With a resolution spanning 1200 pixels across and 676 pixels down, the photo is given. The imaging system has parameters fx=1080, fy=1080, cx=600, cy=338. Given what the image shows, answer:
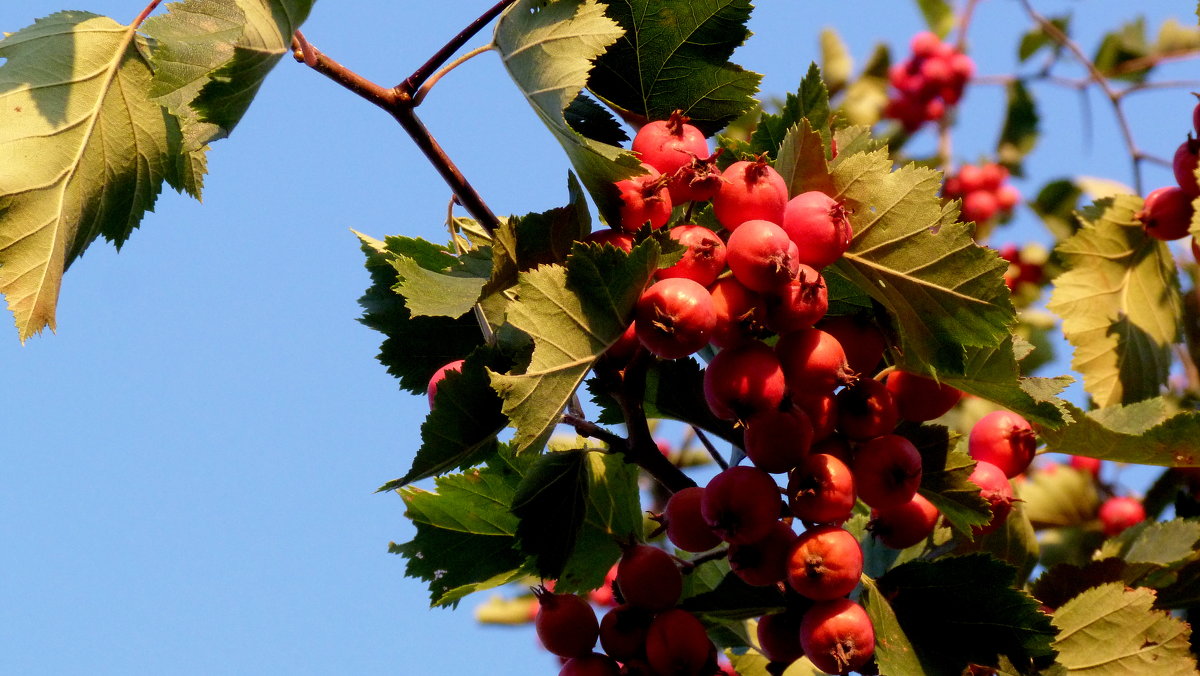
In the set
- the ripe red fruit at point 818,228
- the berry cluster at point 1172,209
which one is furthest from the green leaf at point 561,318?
the berry cluster at point 1172,209

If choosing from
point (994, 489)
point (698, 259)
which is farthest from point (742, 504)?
point (994, 489)

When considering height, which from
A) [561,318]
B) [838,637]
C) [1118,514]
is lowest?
[1118,514]

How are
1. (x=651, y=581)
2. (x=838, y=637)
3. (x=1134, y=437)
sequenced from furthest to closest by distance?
(x=1134, y=437) < (x=651, y=581) < (x=838, y=637)

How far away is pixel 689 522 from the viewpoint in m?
1.71

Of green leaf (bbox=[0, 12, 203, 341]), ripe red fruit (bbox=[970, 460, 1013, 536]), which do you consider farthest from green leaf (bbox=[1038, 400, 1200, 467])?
green leaf (bbox=[0, 12, 203, 341])

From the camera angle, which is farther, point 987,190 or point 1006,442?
point 987,190

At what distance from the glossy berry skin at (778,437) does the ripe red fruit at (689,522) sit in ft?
0.50

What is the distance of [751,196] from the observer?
1.57 metres

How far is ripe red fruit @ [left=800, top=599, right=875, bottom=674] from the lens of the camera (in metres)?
1.63

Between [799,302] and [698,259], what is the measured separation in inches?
6.1

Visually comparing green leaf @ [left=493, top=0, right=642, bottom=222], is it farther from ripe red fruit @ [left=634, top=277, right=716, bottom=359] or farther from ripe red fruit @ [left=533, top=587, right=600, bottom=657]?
ripe red fruit @ [left=533, top=587, right=600, bottom=657]

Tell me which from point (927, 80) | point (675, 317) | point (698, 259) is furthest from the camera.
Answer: point (927, 80)

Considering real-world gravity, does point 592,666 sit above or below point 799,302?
below

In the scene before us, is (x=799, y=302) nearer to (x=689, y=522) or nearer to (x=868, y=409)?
(x=868, y=409)
